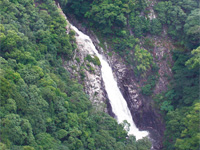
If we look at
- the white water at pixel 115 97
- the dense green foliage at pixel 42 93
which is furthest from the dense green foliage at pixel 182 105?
the white water at pixel 115 97

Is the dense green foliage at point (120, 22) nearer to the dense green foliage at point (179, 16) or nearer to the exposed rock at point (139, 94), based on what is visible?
the exposed rock at point (139, 94)

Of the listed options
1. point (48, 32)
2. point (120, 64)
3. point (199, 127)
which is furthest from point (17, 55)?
point (199, 127)

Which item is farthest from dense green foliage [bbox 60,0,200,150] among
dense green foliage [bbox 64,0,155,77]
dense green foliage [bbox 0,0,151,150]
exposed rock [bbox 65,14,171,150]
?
dense green foliage [bbox 0,0,151,150]

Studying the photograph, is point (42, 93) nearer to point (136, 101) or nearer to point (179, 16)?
point (136, 101)

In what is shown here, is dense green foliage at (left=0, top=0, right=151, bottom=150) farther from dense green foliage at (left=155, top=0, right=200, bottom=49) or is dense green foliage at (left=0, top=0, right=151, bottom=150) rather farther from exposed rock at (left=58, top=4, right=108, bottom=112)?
dense green foliage at (left=155, top=0, right=200, bottom=49)

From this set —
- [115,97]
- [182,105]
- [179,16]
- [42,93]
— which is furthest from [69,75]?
[179,16]
